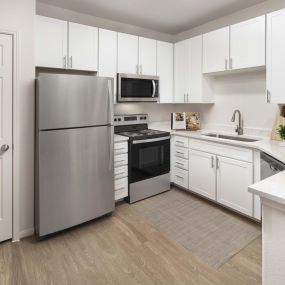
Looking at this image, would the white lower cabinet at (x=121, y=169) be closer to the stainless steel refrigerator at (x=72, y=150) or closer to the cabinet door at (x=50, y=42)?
the stainless steel refrigerator at (x=72, y=150)

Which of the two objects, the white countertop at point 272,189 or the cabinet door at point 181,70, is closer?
the white countertop at point 272,189

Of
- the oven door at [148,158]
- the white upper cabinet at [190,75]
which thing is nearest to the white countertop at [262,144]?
the oven door at [148,158]

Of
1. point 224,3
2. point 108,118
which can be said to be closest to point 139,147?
point 108,118

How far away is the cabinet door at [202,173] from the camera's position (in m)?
3.07

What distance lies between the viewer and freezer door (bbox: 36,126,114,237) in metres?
2.28

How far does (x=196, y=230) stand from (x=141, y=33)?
313cm

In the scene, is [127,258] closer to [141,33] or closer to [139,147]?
[139,147]

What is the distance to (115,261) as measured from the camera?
80.7 inches

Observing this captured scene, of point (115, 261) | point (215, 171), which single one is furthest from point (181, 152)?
point (115, 261)

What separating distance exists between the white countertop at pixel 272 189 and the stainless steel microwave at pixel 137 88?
92.2 inches

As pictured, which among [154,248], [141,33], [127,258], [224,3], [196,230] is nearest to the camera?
[127,258]

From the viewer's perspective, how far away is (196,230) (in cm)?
255

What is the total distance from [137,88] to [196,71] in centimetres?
97

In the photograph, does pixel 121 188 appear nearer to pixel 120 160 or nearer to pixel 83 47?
pixel 120 160
